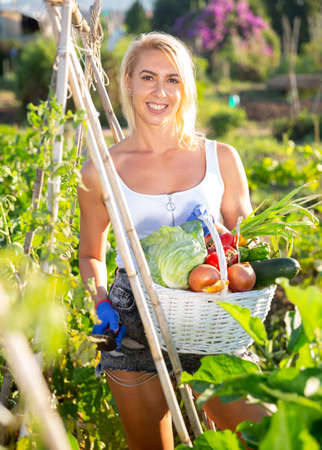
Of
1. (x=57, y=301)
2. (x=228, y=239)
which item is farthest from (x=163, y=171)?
(x=57, y=301)

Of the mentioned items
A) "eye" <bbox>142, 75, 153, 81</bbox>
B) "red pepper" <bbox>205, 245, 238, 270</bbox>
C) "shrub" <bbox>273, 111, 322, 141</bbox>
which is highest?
"eye" <bbox>142, 75, 153, 81</bbox>

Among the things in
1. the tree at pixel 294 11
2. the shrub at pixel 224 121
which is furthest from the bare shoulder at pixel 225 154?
the tree at pixel 294 11

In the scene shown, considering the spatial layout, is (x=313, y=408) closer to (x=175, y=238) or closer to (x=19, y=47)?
(x=175, y=238)

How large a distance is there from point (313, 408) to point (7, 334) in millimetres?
509

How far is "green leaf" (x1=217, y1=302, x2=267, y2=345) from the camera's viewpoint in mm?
1105

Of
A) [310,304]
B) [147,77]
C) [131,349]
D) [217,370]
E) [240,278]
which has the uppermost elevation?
[147,77]

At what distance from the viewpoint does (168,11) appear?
2250cm

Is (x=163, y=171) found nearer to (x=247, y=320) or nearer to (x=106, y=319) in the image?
(x=106, y=319)

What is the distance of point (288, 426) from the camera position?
875mm

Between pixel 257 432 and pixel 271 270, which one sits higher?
pixel 271 270

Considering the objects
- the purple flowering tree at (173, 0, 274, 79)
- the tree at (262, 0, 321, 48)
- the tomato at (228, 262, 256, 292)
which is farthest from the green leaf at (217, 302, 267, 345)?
the tree at (262, 0, 321, 48)

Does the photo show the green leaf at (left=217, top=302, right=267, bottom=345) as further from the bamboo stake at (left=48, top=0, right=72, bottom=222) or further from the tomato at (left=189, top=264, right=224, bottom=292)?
the bamboo stake at (left=48, top=0, right=72, bottom=222)

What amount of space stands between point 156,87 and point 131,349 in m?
0.88

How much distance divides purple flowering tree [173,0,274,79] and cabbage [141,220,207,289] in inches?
655
